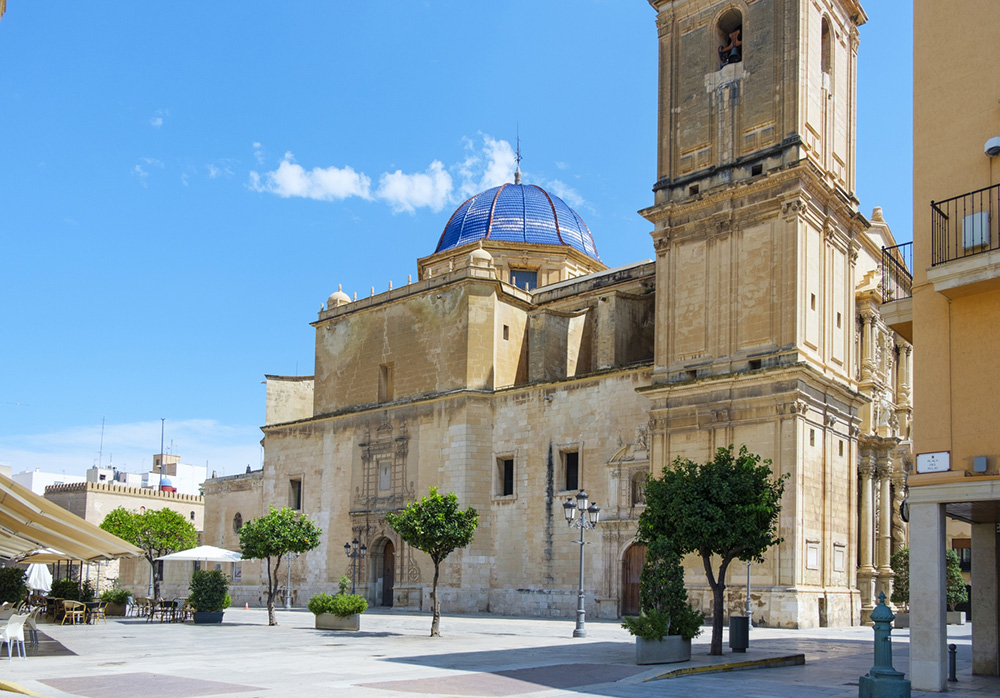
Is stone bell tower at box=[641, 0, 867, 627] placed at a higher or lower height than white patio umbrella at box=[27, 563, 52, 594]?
higher

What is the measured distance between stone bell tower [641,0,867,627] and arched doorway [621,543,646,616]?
9.09 feet

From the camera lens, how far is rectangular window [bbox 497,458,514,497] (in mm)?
32562

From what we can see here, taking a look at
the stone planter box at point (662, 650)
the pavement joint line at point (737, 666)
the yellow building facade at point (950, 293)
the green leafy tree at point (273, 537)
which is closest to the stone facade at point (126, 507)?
the green leafy tree at point (273, 537)

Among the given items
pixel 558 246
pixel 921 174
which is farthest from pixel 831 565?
pixel 558 246

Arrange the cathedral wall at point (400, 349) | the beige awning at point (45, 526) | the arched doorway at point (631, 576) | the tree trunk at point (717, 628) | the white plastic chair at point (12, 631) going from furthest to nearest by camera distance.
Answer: the cathedral wall at point (400, 349)
the arched doorway at point (631, 576)
the tree trunk at point (717, 628)
the white plastic chair at point (12, 631)
the beige awning at point (45, 526)

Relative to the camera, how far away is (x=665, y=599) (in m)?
15.0

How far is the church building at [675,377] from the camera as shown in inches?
1019

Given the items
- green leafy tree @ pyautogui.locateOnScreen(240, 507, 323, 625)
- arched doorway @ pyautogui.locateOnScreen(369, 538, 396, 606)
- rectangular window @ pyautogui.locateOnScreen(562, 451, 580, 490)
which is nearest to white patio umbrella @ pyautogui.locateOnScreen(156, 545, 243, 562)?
green leafy tree @ pyautogui.locateOnScreen(240, 507, 323, 625)

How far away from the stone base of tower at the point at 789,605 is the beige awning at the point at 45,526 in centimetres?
1387

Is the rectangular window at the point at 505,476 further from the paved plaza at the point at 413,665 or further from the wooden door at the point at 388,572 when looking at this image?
the paved plaza at the point at 413,665

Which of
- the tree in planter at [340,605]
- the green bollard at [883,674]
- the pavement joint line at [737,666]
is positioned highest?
the green bollard at [883,674]

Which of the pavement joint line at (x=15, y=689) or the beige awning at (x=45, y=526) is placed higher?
the beige awning at (x=45, y=526)

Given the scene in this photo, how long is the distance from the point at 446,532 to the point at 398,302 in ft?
52.5

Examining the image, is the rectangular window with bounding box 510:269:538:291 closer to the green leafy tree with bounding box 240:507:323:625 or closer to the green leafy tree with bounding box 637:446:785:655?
the green leafy tree with bounding box 240:507:323:625
